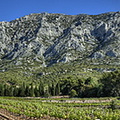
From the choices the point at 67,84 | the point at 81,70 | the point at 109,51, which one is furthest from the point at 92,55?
the point at 67,84

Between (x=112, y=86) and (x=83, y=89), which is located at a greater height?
(x=112, y=86)

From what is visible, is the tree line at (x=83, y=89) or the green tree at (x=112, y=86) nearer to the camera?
the green tree at (x=112, y=86)

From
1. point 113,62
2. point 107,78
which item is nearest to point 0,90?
point 107,78

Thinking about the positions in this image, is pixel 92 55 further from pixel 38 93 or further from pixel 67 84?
pixel 38 93

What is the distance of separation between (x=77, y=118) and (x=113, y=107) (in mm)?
13840

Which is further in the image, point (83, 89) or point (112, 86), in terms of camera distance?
point (83, 89)

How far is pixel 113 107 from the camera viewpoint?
32.2 metres

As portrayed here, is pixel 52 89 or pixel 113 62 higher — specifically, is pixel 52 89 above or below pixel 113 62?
below

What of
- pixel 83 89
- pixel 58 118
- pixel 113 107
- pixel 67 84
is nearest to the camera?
pixel 58 118

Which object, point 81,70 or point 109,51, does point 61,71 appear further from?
point 109,51

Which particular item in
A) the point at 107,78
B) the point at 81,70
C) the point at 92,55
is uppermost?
the point at 92,55

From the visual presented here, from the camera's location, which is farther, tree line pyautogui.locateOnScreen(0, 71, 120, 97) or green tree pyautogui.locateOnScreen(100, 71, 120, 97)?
tree line pyautogui.locateOnScreen(0, 71, 120, 97)

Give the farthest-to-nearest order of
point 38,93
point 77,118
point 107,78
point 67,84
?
point 67,84
point 38,93
point 107,78
point 77,118

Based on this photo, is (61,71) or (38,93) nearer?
(38,93)
